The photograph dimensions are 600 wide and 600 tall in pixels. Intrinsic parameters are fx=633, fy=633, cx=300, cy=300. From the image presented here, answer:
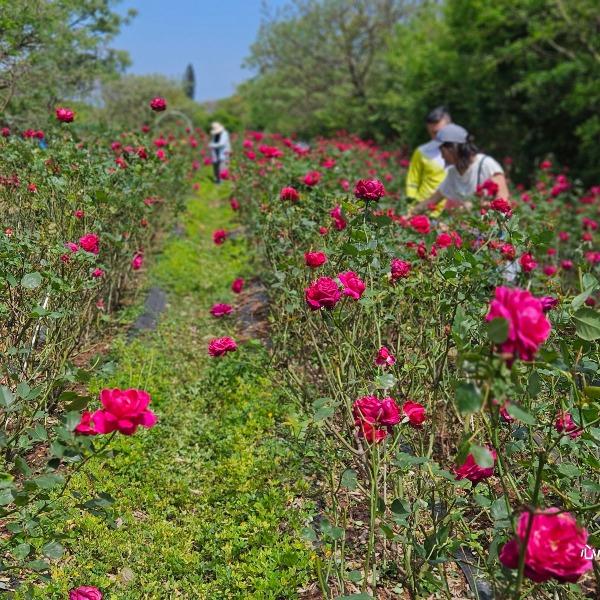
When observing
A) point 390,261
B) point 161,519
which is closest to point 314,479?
point 161,519

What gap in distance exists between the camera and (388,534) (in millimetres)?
1754

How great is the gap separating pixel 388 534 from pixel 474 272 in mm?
920

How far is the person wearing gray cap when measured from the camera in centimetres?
464

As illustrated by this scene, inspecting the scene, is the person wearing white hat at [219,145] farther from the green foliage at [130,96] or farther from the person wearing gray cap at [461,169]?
the person wearing gray cap at [461,169]

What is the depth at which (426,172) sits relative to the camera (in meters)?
5.12

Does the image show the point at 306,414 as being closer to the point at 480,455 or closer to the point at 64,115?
the point at 480,455

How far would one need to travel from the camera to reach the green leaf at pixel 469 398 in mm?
1197

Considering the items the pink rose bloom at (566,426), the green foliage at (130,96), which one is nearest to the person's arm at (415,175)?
the pink rose bloom at (566,426)

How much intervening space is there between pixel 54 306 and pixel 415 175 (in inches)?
126

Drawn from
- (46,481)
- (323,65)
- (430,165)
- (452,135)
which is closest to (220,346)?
(46,481)

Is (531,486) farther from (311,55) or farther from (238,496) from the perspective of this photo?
(311,55)

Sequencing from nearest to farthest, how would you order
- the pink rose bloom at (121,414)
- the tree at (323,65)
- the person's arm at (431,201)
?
the pink rose bloom at (121,414)
the person's arm at (431,201)
the tree at (323,65)

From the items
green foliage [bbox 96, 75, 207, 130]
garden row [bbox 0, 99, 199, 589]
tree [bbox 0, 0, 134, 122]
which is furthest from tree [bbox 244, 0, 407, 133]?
garden row [bbox 0, 99, 199, 589]

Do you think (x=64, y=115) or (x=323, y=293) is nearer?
(x=323, y=293)
